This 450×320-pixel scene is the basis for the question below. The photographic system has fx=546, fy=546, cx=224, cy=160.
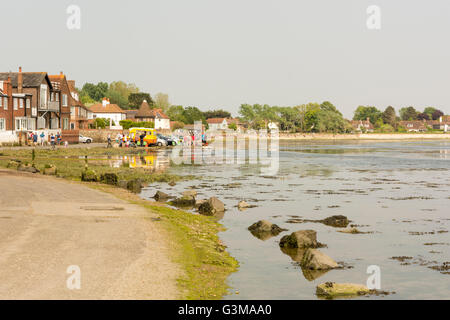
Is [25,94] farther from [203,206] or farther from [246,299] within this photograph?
[246,299]

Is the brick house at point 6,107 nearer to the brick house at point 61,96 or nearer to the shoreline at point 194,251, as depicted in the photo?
the brick house at point 61,96

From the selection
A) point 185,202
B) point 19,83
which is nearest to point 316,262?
point 185,202

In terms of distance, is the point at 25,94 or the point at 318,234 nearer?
the point at 318,234

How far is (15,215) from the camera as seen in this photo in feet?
63.4

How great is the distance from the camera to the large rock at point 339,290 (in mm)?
12828

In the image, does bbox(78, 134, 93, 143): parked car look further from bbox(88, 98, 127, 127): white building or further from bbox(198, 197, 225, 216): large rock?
bbox(198, 197, 225, 216): large rock

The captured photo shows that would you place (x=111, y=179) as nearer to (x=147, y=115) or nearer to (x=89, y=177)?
(x=89, y=177)

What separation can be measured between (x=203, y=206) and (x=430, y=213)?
10.9 metres

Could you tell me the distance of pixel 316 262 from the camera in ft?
50.1

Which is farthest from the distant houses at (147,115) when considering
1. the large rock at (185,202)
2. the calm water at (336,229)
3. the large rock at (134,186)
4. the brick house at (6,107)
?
the large rock at (185,202)

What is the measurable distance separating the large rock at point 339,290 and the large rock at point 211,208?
11.8 metres

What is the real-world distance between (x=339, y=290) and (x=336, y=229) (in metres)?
8.85

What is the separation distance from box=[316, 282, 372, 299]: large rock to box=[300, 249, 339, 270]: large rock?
6.51ft
